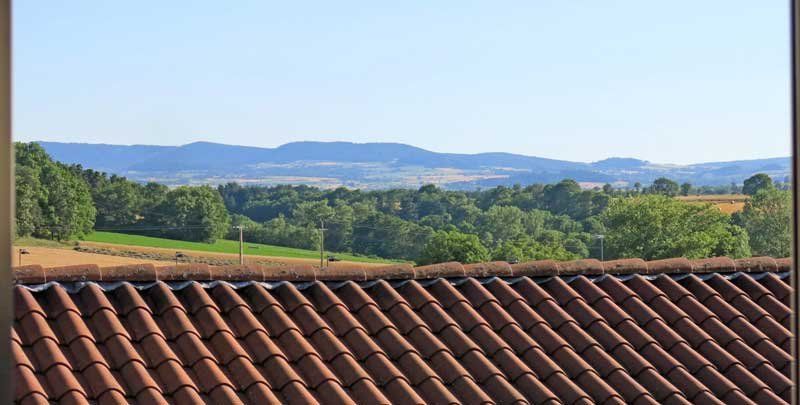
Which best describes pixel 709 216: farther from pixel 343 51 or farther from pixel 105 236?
pixel 343 51

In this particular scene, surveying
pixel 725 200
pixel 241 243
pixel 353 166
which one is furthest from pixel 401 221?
pixel 353 166

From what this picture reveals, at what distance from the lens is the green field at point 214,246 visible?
42.3 meters

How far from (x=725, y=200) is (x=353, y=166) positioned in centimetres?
3975

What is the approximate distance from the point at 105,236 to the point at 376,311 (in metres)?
41.6

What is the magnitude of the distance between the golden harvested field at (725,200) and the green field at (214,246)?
18.4 metres

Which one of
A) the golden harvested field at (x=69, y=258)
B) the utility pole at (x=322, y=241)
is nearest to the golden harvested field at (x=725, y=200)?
the utility pole at (x=322, y=241)

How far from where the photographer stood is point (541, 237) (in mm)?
51312

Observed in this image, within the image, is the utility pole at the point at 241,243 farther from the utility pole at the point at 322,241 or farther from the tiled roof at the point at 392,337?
the tiled roof at the point at 392,337

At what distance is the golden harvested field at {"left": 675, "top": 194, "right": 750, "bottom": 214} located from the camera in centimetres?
5416

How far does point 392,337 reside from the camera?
396cm

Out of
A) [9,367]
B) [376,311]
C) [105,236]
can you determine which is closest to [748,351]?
[376,311]

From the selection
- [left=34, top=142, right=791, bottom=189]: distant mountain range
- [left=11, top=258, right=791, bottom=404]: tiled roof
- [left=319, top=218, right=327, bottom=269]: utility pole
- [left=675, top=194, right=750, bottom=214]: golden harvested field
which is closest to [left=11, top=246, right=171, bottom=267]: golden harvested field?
[left=319, top=218, right=327, bottom=269]: utility pole

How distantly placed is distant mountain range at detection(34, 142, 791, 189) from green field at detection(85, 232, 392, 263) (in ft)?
98.1

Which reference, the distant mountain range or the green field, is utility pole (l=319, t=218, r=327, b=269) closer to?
the green field
